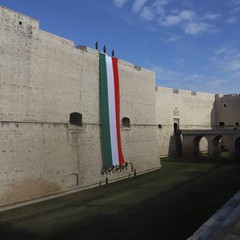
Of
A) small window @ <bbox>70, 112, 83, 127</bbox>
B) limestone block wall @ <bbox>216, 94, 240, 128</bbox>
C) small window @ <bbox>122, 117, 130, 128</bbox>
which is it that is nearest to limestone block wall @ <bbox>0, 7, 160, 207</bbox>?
small window @ <bbox>70, 112, 83, 127</bbox>

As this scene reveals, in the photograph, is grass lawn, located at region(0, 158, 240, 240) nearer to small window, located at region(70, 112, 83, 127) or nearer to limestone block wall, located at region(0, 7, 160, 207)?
limestone block wall, located at region(0, 7, 160, 207)

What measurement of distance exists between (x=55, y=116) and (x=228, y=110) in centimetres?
2571

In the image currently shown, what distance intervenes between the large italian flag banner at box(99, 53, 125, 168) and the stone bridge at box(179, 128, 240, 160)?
10.9m

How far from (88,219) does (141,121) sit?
11018 millimetres

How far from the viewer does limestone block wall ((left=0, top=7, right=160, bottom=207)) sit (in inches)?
476

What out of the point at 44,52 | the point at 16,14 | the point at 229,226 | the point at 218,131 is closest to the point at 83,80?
the point at 44,52

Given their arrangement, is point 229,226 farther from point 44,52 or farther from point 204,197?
point 44,52

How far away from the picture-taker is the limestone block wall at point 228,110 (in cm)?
3497

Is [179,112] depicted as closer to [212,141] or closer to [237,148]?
[212,141]

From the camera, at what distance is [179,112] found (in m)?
30.8

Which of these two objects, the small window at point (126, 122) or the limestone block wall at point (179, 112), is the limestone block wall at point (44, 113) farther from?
the limestone block wall at point (179, 112)

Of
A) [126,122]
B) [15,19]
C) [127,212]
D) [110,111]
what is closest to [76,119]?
[110,111]

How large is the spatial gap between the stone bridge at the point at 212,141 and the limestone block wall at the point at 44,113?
1120 centimetres

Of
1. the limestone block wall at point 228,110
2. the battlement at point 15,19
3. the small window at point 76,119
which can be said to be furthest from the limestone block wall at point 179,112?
the battlement at point 15,19
